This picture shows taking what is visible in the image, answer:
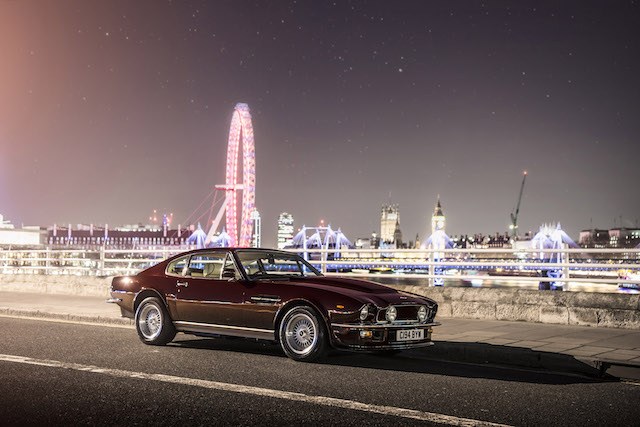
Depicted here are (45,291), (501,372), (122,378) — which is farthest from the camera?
(45,291)

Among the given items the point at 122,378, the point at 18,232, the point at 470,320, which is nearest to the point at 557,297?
the point at 470,320

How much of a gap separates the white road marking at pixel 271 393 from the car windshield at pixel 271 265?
2.22 m

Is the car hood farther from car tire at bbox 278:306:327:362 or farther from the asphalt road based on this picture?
the asphalt road

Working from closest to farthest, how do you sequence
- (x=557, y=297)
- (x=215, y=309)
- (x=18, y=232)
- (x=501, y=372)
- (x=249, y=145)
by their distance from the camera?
(x=501, y=372) < (x=215, y=309) < (x=557, y=297) < (x=249, y=145) < (x=18, y=232)

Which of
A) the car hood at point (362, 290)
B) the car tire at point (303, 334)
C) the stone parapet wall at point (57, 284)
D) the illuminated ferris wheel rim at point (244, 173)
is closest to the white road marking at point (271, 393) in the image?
the car tire at point (303, 334)

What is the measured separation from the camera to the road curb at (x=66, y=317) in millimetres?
12594

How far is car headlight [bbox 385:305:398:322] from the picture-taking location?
809 cm

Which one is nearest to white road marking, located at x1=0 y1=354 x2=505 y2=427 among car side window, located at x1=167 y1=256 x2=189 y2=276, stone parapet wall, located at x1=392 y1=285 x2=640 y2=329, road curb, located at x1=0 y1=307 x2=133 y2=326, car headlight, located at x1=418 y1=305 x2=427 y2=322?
car side window, located at x1=167 y1=256 x2=189 y2=276

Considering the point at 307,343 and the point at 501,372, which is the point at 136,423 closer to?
the point at 307,343

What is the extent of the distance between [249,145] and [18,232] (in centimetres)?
8452

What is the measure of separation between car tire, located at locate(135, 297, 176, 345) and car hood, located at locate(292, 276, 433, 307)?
2064mm

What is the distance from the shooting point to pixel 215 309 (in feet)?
29.9

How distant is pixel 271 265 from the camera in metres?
9.23

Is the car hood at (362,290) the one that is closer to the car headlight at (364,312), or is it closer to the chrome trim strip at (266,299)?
the car headlight at (364,312)
